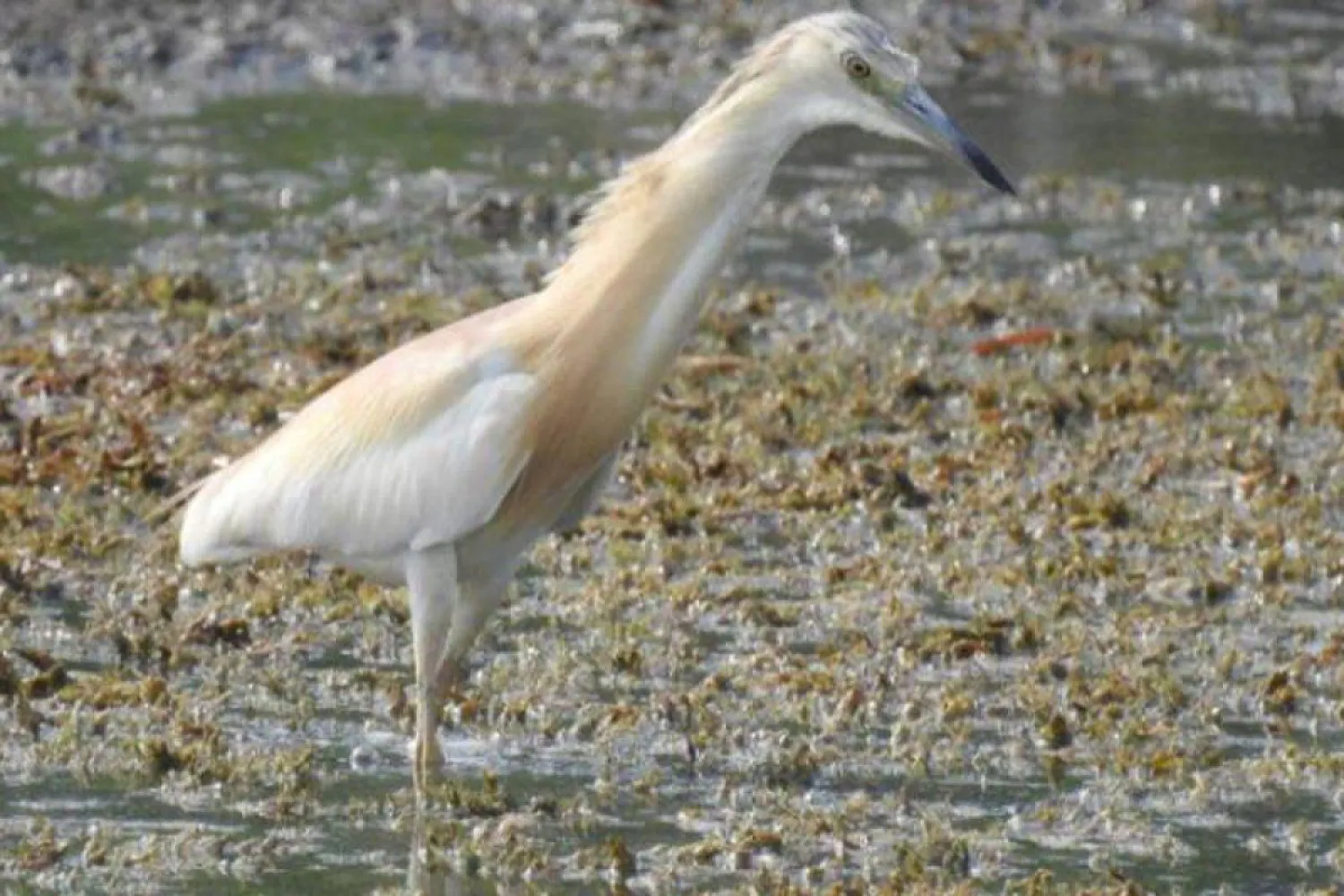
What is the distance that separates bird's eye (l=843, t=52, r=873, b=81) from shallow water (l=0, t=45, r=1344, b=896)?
1.46 m

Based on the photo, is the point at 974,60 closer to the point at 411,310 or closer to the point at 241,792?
the point at 411,310

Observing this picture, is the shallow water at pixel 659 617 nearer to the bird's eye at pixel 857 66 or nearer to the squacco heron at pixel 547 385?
the squacco heron at pixel 547 385

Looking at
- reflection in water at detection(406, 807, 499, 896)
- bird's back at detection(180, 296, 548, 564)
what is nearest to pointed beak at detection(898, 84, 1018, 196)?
bird's back at detection(180, 296, 548, 564)

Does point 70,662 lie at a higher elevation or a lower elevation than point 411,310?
lower

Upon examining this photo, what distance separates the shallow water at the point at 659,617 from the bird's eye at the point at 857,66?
1465 mm

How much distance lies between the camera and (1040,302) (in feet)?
38.9

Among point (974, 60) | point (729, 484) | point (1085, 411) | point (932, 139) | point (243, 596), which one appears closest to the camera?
point (932, 139)

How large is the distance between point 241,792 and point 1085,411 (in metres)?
4.05

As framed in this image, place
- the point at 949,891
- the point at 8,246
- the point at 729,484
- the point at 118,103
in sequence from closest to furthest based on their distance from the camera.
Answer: the point at 949,891 < the point at 729,484 < the point at 8,246 < the point at 118,103

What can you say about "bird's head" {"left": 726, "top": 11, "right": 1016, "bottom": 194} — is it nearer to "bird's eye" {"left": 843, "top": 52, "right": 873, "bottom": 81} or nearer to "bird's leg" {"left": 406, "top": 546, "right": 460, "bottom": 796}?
"bird's eye" {"left": 843, "top": 52, "right": 873, "bottom": 81}

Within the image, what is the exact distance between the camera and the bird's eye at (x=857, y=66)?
689cm

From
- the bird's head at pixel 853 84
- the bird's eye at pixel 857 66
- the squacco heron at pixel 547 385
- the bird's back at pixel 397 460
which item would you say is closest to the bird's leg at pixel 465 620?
the squacco heron at pixel 547 385

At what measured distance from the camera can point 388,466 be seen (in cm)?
731

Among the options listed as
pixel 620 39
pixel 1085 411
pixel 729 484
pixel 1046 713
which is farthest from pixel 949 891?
pixel 620 39
